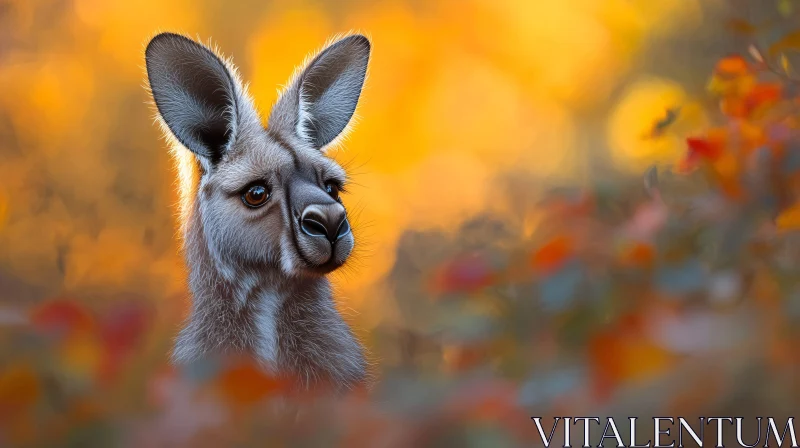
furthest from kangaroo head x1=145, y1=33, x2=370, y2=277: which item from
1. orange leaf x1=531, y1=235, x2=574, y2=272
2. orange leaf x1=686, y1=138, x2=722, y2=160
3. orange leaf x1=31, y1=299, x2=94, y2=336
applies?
orange leaf x1=686, y1=138, x2=722, y2=160

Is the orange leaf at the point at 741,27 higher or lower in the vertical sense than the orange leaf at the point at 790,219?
higher

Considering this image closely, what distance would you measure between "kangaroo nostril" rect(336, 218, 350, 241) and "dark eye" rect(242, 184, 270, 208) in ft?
1.21

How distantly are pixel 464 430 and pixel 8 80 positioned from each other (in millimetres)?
3303

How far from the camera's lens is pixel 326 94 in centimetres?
384

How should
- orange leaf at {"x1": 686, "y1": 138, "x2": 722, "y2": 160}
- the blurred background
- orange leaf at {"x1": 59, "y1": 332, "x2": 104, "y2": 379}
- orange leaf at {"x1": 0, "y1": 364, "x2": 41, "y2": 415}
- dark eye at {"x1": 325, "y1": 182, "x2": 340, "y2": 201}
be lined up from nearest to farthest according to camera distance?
the blurred background < orange leaf at {"x1": 0, "y1": 364, "x2": 41, "y2": 415} < orange leaf at {"x1": 59, "y1": 332, "x2": 104, "y2": 379} < orange leaf at {"x1": 686, "y1": 138, "x2": 722, "y2": 160} < dark eye at {"x1": 325, "y1": 182, "x2": 340, "y2": 201}

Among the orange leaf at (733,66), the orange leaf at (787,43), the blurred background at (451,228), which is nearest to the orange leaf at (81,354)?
the blurred background at (451,228)

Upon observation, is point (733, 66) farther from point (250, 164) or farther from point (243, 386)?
point (243, 386)

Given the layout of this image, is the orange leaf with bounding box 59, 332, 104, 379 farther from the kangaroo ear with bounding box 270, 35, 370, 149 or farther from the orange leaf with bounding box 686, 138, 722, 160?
the orange leaf with bounding box 686, 138, 722, 160

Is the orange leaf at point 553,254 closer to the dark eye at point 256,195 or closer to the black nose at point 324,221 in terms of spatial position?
the black nose at point 324,221

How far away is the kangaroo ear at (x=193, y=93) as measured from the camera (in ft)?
11.6

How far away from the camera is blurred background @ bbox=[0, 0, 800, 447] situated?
91.3 inches

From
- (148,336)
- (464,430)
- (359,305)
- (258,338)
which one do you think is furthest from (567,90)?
(464,430)

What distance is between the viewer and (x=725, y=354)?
5.98 feet

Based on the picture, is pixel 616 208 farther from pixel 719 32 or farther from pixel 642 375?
pixel 719 32
